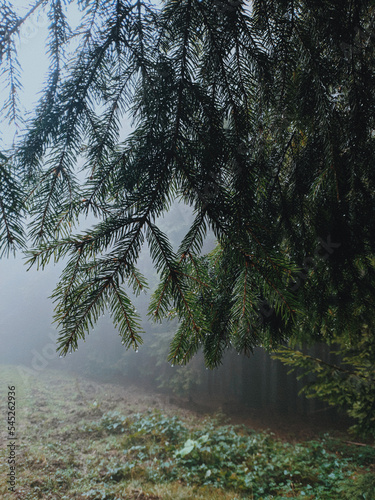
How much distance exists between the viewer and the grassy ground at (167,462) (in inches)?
164

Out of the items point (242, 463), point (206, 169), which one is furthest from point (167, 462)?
point (206, 169)

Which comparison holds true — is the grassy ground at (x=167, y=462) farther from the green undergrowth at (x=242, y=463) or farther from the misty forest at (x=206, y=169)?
the misty forest at (x=206, y=169)

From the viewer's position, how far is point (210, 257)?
147 cm

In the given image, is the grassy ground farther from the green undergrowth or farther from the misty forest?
the misty forest

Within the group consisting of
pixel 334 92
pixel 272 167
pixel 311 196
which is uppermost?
pixel 334 92

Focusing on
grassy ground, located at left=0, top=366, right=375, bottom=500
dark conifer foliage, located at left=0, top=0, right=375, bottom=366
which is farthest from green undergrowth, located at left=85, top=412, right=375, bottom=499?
dark conifer foliage, located at left=0, top=0, right=375, bottom=366

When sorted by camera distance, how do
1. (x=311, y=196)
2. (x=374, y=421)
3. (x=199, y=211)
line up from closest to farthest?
(x=199, y=211) < (x=311, y=196) < (x=374, y=421)

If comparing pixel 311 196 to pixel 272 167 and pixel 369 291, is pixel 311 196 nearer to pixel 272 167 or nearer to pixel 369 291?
pixel 272 167

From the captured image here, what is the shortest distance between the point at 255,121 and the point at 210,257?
0.68 meters

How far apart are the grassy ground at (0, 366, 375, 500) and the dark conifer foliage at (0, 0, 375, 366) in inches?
128

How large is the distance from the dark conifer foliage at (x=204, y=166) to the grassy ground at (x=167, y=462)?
3259mm

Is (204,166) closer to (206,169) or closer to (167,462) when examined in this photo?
(206,169)

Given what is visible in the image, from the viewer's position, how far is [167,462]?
5180 mm

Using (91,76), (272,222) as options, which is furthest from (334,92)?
(91,76)
